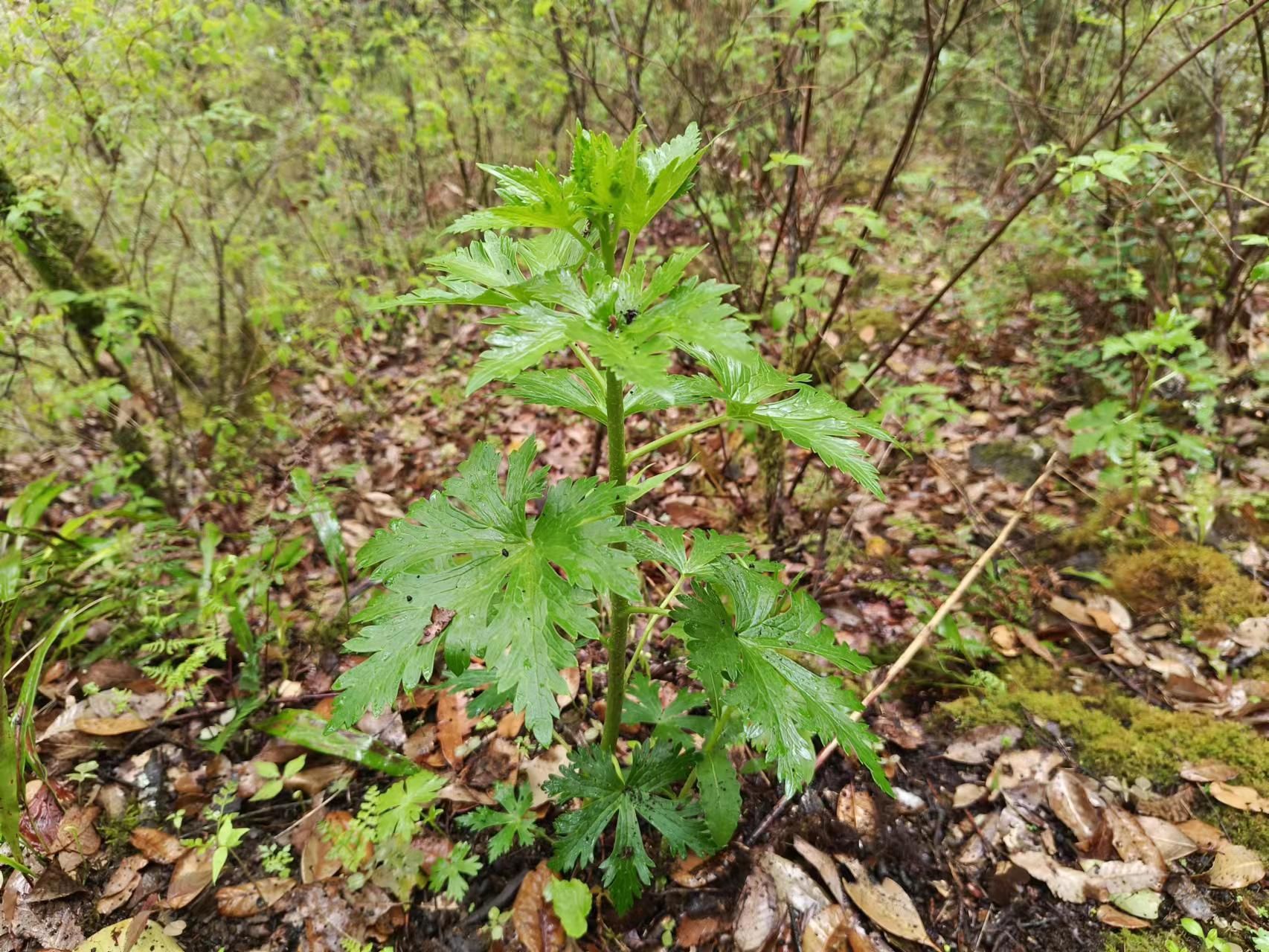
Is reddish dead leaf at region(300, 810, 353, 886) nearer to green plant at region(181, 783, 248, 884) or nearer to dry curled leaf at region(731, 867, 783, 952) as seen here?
green plant at region(181, 783, 248, 884)

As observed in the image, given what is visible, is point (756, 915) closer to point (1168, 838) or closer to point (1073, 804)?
point (1073, 804)

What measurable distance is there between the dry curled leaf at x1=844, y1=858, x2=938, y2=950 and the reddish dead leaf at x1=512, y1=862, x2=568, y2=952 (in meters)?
0.91

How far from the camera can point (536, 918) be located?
6.03 ft

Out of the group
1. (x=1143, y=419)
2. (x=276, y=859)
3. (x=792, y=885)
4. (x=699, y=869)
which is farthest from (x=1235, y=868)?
(x=276, y=859)

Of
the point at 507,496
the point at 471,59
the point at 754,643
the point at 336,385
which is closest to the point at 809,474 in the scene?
the point at 754,643

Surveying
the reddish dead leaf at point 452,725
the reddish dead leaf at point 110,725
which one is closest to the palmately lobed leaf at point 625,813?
the reddish dead leaf at point 452,725

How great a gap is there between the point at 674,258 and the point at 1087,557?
9.78ft

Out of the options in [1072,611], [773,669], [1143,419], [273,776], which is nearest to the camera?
[773,669]

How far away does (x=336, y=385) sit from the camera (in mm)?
4934

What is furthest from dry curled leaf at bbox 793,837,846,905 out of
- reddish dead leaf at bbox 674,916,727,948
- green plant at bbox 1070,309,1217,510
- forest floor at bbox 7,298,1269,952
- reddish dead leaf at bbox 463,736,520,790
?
green plant at bbox 1070,309,1217,510

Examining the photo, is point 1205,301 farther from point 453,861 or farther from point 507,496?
point 453,861

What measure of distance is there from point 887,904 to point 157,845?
238cm

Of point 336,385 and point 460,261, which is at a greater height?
point 460,261

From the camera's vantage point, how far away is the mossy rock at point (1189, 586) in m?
2.64
